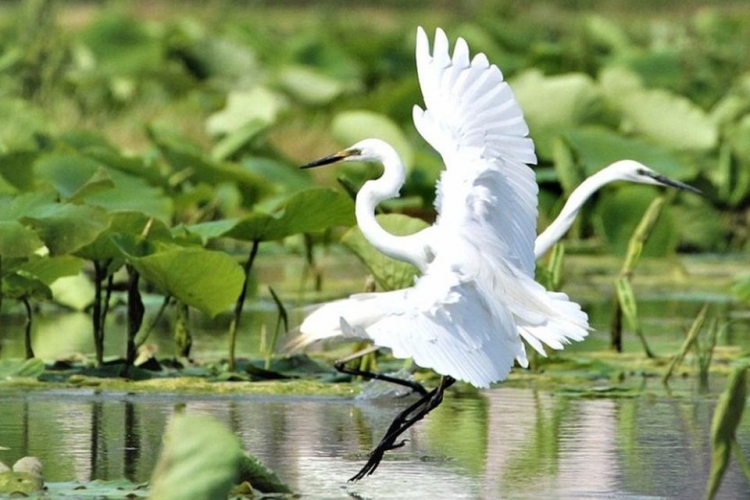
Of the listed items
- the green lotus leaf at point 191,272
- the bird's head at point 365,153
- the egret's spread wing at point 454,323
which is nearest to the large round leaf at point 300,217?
the green lotus leaf at point 191,272

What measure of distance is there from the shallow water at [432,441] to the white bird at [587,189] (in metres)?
0.53

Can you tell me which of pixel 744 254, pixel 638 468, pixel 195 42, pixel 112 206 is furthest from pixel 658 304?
pixel 195 42

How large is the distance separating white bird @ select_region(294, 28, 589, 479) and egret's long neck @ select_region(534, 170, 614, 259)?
0.77 meters

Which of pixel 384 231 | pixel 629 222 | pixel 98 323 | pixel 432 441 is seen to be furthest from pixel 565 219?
pixel 629 222

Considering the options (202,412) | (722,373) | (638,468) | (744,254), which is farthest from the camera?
(744,254)

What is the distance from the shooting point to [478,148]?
17.9 feet

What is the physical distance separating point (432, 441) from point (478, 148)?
86 centimetres

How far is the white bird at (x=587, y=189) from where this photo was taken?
6.40m

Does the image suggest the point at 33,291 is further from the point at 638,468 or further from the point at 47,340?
the point at 638,468

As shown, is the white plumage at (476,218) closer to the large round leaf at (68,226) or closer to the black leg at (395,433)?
the black leg at (395,433)

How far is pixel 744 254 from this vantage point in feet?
41.0

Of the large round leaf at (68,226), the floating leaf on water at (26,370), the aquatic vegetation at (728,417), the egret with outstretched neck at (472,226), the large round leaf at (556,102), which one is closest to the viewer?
the aquatic vegetation at (728,417)

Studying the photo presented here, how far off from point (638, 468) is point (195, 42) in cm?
1289

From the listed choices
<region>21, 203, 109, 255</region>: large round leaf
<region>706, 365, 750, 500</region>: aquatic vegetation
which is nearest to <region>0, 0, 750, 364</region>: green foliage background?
<region>21, 203, 109, 255</region>: large round leaf
